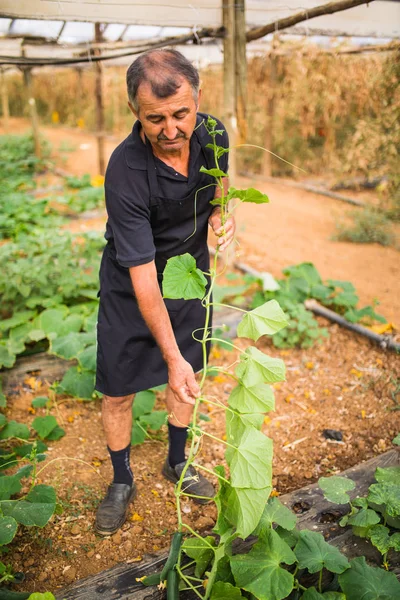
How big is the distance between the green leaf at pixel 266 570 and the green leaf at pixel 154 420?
1.03 meters

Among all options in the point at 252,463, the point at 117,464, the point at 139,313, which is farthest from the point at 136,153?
the point at 117,464

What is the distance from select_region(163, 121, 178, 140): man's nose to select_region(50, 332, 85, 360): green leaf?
1.58m

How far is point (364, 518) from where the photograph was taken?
1871mm

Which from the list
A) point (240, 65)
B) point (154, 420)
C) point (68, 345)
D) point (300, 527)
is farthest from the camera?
point (240, 65)

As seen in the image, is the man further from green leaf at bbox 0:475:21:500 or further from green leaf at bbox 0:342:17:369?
green leaf at bbox 0:342:17:369

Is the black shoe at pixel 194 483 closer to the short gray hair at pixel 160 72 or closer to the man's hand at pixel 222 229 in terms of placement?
the man's hand at pixel 222 229

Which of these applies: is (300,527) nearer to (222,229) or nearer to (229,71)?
(222,229)

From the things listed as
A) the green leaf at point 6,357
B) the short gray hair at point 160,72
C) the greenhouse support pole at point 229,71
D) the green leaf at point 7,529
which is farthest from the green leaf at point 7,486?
the greenhouse support pole at point 229,71

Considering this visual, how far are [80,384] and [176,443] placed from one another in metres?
0.72

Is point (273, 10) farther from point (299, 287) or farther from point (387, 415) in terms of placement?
point (387, 415)

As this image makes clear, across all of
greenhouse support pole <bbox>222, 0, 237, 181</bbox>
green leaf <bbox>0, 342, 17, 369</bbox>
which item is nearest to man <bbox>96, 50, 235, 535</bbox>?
green leaf <bbox>0, 342, 17, 369</bbox>

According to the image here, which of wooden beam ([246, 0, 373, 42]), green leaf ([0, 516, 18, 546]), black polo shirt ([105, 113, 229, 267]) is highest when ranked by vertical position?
wooden beam ([246, 0, 373, 42])

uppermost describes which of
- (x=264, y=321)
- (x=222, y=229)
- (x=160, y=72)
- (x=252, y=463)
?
(x=160, y=72)

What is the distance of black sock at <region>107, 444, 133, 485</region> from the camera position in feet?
7.22
